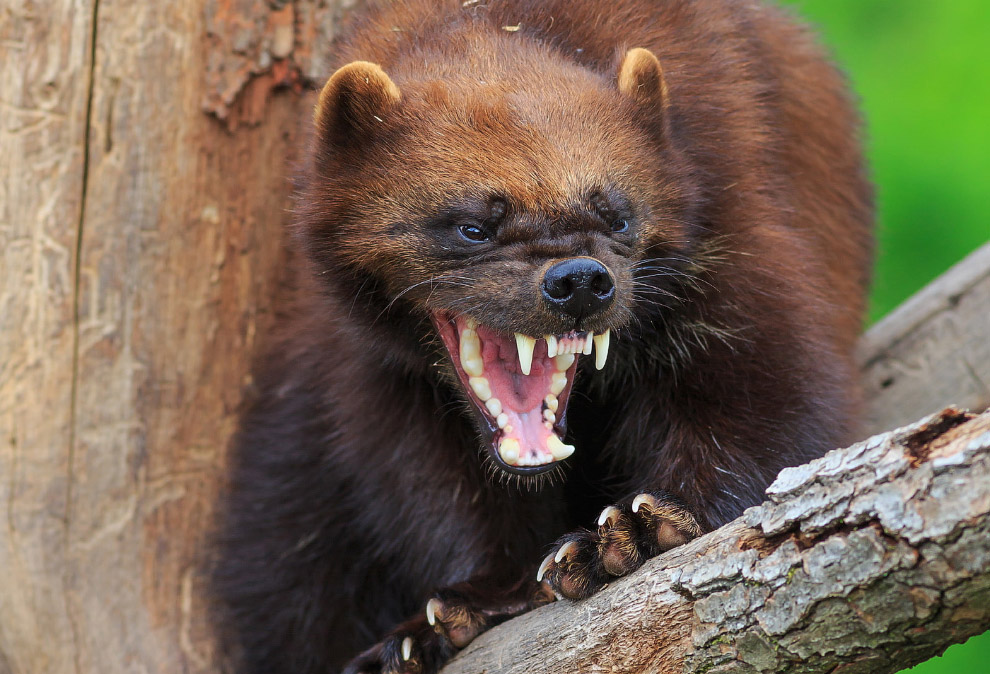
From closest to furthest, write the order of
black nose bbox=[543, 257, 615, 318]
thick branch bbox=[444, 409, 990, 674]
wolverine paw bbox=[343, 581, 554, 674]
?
thick branch bbox=[444, 409, 990, 674]
black nose bbox=[543, 257, 615, 318]
wolverine paw bbox=[343, 581, 554, 674]

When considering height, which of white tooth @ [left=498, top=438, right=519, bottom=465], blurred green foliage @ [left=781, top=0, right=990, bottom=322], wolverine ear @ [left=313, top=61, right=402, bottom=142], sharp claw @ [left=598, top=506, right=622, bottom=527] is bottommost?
sharp claw @ [left=598, top=506, right=622, bottom=527]

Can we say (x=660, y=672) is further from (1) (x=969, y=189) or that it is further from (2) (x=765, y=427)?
(1) (x=969, y=189)

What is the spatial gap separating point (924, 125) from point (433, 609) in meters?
3.71

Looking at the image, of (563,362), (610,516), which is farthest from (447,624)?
(563,362)

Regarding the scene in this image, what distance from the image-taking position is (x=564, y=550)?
A: 8.78ft

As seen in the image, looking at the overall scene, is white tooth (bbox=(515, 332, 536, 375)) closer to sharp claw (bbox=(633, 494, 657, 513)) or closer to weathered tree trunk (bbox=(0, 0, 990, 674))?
sharp claw (bbox=(633, 494, 657, 513))

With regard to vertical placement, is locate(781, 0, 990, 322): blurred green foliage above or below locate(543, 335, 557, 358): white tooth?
above

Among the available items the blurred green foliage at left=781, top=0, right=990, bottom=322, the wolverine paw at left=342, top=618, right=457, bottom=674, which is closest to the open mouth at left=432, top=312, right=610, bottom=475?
the wolverine paw at left=342, top=618, right=457, bottom=674

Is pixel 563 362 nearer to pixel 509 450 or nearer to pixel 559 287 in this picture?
pixel 509 450

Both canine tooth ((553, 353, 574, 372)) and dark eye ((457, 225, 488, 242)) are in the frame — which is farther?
canine tooth ((553, 353, 574, 372))

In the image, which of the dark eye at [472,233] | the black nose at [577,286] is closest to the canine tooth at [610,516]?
the black nose at [577,286]

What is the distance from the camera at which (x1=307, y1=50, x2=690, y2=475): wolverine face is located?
2602 millimetres

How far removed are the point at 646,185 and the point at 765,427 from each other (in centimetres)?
68

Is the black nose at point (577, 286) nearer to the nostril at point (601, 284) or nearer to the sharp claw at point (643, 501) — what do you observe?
the nostril at point (601, 284)
